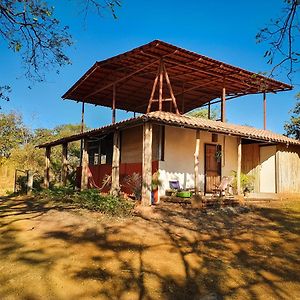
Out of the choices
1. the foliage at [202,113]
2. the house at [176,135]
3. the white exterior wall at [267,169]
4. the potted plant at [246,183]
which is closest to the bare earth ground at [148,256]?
the house at [176,135]

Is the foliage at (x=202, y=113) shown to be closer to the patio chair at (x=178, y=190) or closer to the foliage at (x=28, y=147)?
the foliage at (x=28, y=147)

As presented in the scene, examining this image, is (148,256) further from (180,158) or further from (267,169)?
(267,169)

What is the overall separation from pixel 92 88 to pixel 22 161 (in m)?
13.7

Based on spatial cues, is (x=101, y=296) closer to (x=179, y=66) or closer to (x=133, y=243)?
(x=133, y=243)

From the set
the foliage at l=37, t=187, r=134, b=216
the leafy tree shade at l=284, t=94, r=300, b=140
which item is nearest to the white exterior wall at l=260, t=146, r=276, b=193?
the foliage at l=37, t=187, r=134, b=216

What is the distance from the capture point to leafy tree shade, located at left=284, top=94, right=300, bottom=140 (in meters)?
28.0

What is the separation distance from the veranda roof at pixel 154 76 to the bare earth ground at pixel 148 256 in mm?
5699

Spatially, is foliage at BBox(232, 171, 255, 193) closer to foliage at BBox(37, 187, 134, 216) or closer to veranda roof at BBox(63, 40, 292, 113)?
veranda roof at BBox(63, 40, 292, 113)

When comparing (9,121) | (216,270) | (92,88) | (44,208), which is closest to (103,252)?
(216,270)

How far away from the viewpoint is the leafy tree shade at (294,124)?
2795cm

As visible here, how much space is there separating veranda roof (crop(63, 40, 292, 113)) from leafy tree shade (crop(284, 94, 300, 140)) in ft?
40.9

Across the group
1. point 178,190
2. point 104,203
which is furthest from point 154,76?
point 104,203

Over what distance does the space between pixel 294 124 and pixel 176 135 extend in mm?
19070

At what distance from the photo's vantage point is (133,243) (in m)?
7.41
